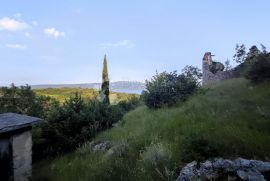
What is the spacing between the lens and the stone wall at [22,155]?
6258 mm

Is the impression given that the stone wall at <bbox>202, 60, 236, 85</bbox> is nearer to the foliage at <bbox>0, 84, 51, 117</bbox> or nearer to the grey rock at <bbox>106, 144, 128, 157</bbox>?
the foliage at <bbox>0, 84, 51, 117</bbox>

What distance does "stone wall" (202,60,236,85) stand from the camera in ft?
60.5

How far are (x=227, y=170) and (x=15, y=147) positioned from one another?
15.2 ft

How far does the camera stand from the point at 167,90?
523 inches

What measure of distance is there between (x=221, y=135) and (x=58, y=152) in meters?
5.69

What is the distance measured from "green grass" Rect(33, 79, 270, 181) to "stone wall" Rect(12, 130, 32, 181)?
1.20 ft

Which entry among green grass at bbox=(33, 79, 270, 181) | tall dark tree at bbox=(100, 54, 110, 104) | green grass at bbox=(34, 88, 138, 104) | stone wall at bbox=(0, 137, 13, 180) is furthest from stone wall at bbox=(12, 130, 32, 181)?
tall dark tree at bbox=(100, 54, 110, 104)

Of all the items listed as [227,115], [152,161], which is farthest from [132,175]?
[227,115]

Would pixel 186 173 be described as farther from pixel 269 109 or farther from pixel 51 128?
pixel 51 128

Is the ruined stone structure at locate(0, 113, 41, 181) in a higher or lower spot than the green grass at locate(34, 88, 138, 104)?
lower

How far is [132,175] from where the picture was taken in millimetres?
4953

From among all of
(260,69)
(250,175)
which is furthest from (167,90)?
(250,175)

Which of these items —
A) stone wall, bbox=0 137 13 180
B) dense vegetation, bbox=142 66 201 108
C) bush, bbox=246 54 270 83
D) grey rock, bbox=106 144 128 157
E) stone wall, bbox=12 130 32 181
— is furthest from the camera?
dense vegetation, bbox=142 66 201 108

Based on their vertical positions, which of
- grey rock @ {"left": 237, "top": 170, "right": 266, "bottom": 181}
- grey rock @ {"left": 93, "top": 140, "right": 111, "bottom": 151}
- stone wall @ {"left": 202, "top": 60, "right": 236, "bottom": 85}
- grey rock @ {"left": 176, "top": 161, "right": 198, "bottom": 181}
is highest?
stone wall @ {"left": 202, "top": 60, "right": 236, "bottom": 85}
